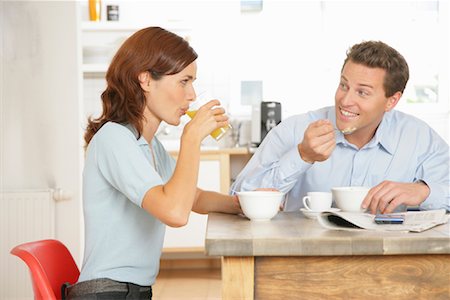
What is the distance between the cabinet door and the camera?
4785mm

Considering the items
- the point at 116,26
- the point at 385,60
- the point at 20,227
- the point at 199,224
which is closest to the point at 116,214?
the point at 385,60

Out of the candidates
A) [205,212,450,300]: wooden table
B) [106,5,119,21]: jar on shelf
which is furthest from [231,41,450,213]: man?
[106,5,119,21]: jar on shelf

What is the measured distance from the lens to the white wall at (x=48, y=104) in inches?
138

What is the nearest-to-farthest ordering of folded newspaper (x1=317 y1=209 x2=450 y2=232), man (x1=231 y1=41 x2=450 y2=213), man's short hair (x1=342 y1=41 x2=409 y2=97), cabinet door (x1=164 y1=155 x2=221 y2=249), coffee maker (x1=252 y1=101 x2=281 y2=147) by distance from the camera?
folded newspaper (x1=317 y1=209 x2=450 y2=232), man (x1=231 y1=41 x2=450 y2=213), man's short hair (x1=342 y1=41 x2=409 y2=97), cabinet door (x1=164 y1=155 x2=221 y2=249), coffee maker (x1=252 y1=101 x2=281 y2=147)

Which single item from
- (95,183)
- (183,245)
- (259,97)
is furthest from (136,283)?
(259,97)

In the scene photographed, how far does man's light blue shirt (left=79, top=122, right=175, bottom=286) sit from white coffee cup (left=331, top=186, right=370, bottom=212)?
47cm

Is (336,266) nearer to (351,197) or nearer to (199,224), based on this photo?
(351,197)

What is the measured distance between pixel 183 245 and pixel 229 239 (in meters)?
3.43

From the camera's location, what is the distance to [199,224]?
4832mm

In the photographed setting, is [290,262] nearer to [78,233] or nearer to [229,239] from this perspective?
[229,239]

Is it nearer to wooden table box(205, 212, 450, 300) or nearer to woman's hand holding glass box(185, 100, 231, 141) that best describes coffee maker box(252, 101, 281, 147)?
woman's hand holding glass box(185, 100, 231, 141)

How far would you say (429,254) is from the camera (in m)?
1.49

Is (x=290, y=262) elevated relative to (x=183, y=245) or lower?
elevated

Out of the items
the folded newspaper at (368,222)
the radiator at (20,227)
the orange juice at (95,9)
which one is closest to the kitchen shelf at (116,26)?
the orange juice at (95,9)
